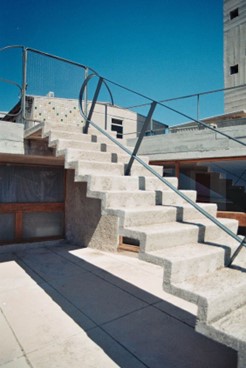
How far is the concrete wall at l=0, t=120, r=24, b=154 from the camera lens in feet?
14.9

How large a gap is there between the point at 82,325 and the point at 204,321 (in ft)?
6.54

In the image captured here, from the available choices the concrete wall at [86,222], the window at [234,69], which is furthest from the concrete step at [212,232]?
the window at [234,69]

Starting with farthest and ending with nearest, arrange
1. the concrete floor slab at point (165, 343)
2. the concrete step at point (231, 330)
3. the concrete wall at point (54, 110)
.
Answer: the concrete wall at point (54, 110) < the concrete floor slab at point (165, 343) < the concrete step at point (231, 330)

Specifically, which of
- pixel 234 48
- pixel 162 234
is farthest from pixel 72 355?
pixel 234 48

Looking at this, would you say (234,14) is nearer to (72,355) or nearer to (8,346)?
(72,355)

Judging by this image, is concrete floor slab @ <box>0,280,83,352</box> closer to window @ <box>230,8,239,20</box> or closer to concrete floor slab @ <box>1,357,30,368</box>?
concrete floor slab @ <box>1,357,30,368</box>

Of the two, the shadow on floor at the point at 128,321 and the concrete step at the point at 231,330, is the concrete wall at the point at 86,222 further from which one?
the concrete step at the point at 231,330

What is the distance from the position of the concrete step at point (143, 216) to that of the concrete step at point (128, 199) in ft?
0.43

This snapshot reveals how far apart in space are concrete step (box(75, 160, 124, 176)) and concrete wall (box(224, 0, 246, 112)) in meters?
12.2

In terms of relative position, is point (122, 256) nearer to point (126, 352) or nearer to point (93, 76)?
point (126, 352)

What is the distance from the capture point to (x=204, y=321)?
1727 mm

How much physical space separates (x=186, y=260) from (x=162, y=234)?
0.37m

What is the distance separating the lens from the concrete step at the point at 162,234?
2312mm

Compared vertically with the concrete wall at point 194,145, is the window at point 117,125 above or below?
above
